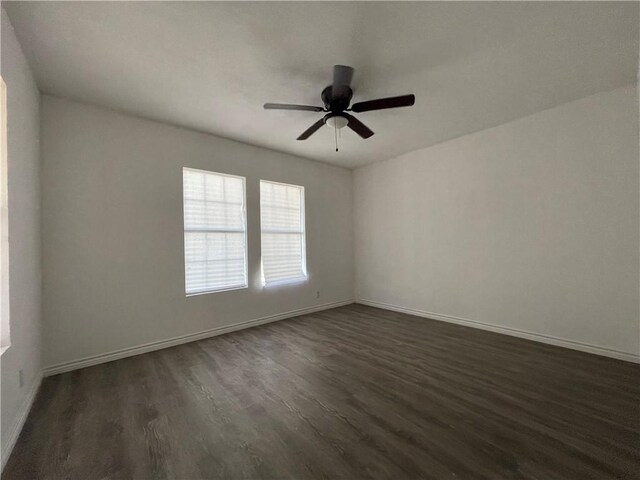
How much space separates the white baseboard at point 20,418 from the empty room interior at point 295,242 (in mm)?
22

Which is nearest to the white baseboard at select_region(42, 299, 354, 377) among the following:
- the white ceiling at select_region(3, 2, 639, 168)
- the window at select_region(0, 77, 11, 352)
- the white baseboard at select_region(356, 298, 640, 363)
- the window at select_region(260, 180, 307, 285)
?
the window at select_region(260, 180, 307, 285)

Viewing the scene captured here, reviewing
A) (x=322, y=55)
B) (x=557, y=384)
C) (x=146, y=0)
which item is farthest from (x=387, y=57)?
(x=557, y=384)

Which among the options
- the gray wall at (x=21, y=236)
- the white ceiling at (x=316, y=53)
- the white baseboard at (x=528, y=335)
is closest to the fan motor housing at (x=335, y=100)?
the white ceiling at (x=316, y=53)

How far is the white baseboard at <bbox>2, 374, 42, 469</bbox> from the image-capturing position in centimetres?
157

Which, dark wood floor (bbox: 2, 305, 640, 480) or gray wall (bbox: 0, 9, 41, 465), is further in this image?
gray wall (bbox: 0, 9, 41, 465)

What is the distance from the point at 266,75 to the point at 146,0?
0.97 meters

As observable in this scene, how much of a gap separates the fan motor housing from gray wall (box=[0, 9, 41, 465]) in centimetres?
230

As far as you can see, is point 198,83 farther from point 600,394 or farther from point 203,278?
point 600,394

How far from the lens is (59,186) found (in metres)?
2.71

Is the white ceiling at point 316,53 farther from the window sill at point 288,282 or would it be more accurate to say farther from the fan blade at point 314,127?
the window sill at point 288,282

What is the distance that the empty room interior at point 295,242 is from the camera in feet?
5.56

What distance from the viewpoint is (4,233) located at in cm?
170

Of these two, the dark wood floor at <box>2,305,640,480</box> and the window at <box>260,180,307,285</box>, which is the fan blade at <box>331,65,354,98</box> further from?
the dark wood floor at <box>2,305,640,480</box>

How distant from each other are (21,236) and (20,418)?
52.3 inches
